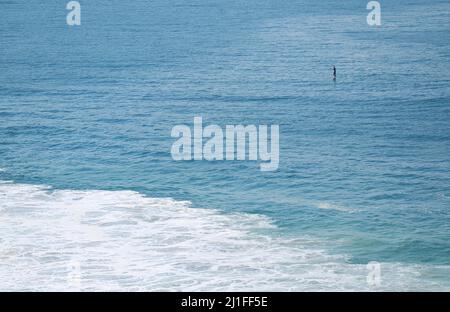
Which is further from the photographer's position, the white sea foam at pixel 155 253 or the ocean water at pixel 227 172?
the ocean water at pixel 227 172

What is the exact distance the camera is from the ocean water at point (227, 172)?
62.3 meters

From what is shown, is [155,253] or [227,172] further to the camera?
[227,172]

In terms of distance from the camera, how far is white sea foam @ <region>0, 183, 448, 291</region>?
58.7 meters

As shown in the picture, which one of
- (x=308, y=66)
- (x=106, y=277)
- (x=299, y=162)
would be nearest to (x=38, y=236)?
(x=106, y=277)

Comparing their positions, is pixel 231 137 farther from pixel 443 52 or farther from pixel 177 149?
pixel 443 52

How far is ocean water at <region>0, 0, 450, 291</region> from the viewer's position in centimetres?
6228

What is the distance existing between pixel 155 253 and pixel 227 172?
2566cm

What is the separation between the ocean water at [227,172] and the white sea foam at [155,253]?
0.66 feet

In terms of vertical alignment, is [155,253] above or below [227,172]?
below

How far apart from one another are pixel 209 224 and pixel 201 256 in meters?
8.68

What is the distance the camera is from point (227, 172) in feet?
292

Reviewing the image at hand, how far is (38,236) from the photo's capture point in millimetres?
68438

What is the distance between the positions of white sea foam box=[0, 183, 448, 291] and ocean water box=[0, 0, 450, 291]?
201 millimetres

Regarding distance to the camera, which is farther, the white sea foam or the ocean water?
the ocean water
